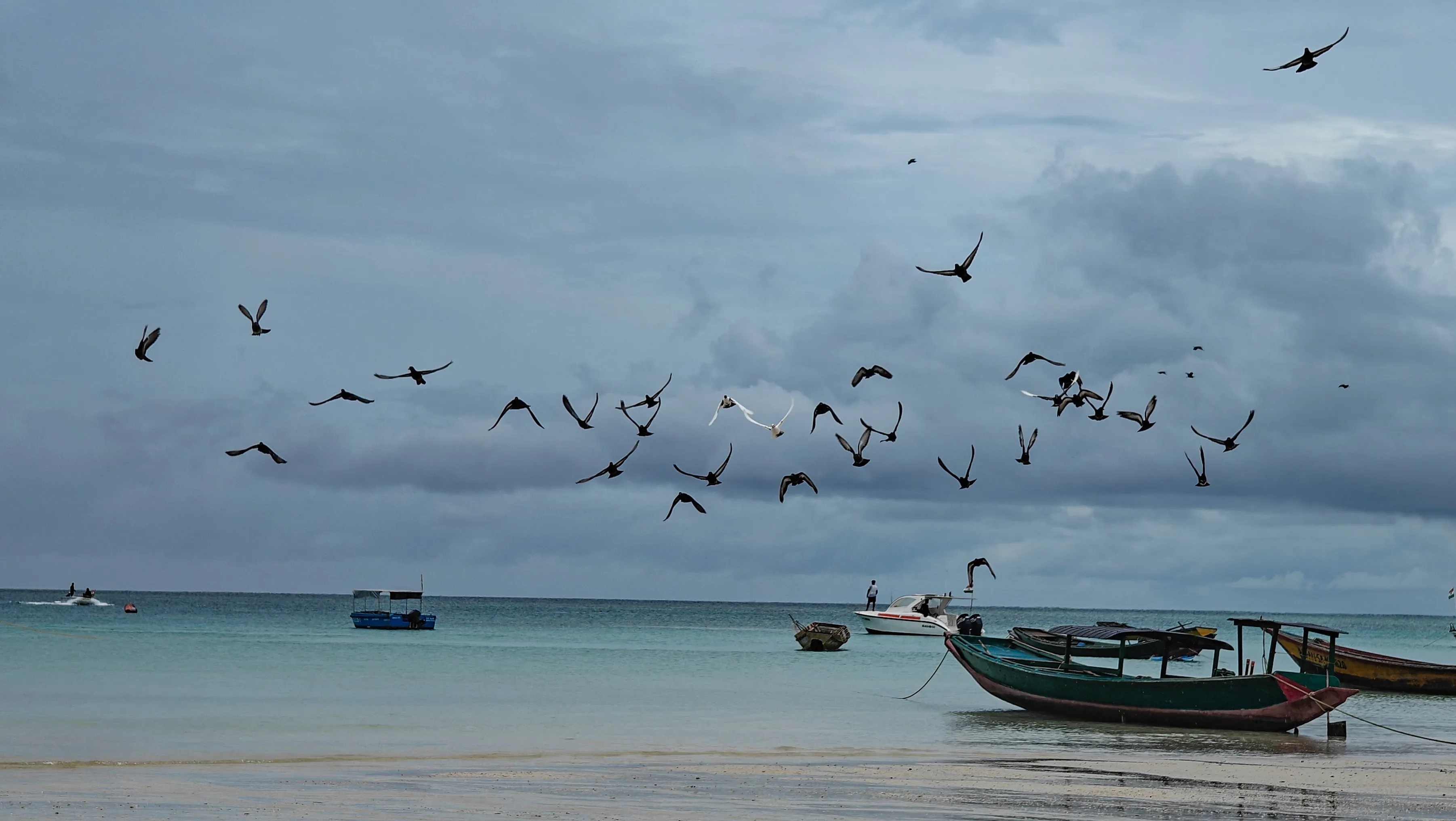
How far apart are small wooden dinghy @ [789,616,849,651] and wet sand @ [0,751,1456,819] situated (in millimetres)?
48225

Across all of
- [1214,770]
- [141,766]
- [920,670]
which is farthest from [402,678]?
[1214,770]

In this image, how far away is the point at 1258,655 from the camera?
9056 cm

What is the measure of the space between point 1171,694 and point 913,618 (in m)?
59.6

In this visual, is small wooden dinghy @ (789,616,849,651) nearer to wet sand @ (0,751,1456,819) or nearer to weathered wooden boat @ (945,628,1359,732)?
weathered wooden boat @ (945,628,1359,732)

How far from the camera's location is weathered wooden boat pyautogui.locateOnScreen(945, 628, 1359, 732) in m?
33.6

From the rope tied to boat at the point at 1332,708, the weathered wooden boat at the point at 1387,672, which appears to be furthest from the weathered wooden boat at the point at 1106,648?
the weathered wooden boat at the point at 1387,672

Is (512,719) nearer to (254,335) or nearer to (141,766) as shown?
(141,766)

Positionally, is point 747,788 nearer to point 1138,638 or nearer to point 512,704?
point 1138,638

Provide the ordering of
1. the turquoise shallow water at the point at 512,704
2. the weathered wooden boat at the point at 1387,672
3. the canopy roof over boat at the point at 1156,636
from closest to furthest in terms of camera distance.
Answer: the turquoise shallow water at the point at 512,704 < the canopy roof over boat at the point at 1156,636 < the weathered wooden boat at the point at 1387,672

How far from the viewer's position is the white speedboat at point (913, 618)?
9475 cm

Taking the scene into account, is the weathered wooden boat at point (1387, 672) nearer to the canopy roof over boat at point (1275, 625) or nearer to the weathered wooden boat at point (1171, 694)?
the canopy roof over boat at point (1275, 625)

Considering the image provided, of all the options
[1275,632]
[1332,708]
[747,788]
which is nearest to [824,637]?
[1275,632]

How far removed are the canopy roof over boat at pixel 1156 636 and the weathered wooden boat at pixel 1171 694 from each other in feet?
0.14

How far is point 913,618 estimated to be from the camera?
9431 centimetres
